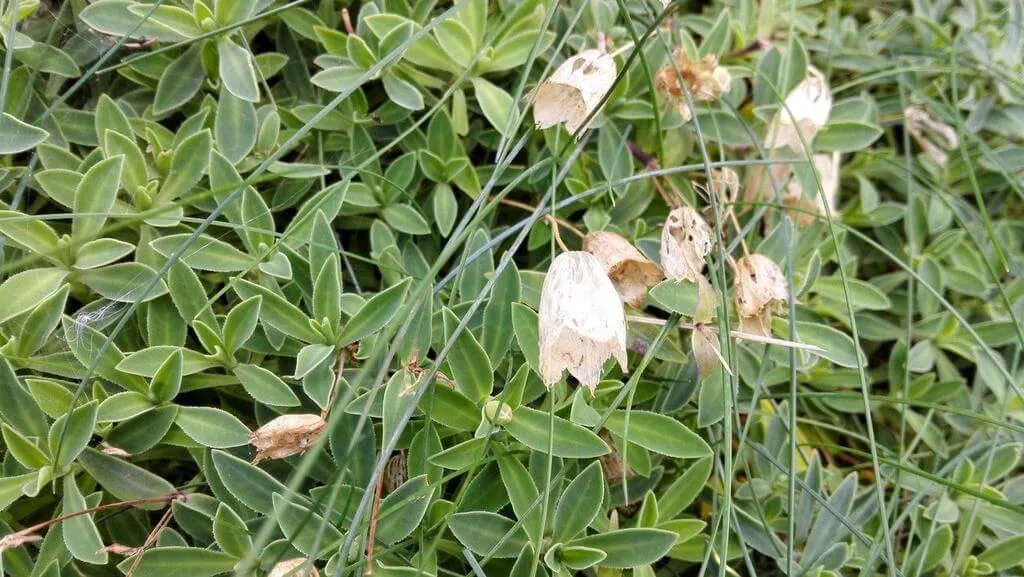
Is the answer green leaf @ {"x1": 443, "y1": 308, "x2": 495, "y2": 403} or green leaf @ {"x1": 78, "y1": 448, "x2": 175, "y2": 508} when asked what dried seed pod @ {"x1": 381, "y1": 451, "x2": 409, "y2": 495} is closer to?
green leaf @ {"x1": 443, "y1": 308, "x2": 495, "y2": 403}

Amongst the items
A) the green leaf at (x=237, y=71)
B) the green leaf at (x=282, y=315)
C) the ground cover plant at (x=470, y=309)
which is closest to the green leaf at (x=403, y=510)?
the ground cover plant at (x=470, y=309)

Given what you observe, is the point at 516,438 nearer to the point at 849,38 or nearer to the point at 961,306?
the point at 961,306

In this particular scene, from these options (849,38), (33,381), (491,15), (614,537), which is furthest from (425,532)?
(849,38)

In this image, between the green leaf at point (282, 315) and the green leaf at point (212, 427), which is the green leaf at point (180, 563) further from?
the green leaf at point (282, 315)

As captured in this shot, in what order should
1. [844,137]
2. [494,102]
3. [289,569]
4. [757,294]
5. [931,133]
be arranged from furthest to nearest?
[931,133], [844,137], [494,102], [757,294], [289,569]

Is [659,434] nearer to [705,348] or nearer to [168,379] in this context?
[705,348]

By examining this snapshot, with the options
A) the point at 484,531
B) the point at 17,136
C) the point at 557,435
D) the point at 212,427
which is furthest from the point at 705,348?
the point at 17,136

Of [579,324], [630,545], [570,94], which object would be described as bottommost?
[630,545]

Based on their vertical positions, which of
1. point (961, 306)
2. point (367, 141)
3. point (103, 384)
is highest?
point (367, 141)
